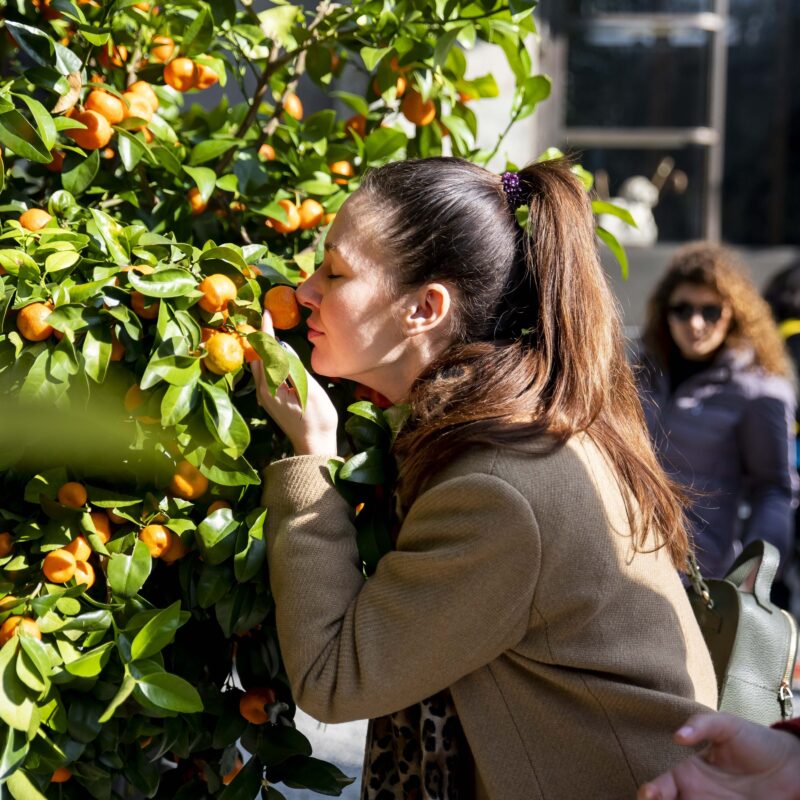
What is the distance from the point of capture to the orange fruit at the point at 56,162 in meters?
1.57

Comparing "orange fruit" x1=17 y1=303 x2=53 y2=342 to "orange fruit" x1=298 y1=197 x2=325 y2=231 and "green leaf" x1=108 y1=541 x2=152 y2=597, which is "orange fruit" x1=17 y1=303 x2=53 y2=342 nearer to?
"green leaf" x1=108 y1=541 x2=152 y2=597

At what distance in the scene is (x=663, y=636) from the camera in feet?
4.60

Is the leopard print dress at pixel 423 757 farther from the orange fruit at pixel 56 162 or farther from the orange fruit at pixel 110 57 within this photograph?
the orange fruit at pixel 110 57

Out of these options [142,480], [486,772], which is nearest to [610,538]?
[486,772]

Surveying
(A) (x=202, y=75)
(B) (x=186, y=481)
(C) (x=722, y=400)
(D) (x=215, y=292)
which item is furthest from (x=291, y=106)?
(C) (x=722, y=400)

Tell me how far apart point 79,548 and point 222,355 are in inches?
11.9

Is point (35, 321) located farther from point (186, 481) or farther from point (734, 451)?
point (734, 451)

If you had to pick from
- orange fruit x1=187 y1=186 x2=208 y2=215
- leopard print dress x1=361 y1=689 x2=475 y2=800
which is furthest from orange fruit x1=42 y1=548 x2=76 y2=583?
orange fruit x1=187 y1=186 x2=208 y2=215

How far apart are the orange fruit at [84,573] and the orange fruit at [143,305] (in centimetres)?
31

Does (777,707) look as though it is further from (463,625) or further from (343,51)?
(343,51)

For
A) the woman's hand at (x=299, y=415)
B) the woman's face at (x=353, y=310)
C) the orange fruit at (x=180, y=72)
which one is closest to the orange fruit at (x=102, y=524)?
the woman's hand at (x=299, y=415)

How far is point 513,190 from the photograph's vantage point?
1579mm

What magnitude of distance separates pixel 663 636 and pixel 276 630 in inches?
20.0

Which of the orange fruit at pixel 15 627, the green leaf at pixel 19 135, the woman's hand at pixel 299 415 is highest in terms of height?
the green leaf at pixel 19 135
